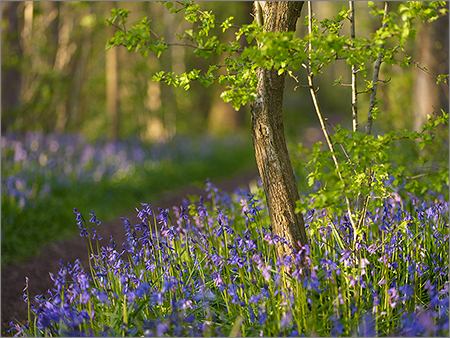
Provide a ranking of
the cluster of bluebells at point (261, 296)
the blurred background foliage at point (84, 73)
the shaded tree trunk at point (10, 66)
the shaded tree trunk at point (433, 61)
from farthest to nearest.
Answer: the shaded tree trunk at point (10, 66)
the blurred background foliage at point (84, 73)
the shaded tree trunk at point (433, 61)
the cluster of bluebells at point (261, 296)

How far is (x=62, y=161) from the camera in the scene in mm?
7012

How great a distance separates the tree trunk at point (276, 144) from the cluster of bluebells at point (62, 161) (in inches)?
150

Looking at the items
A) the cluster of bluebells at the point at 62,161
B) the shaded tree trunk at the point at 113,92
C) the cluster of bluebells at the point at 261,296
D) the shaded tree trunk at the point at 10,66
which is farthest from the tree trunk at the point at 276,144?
the shaded tree trunk at the point at 113,92

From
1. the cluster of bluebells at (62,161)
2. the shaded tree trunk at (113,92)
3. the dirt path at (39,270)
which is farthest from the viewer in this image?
the shaded tree trunk at (113,92)

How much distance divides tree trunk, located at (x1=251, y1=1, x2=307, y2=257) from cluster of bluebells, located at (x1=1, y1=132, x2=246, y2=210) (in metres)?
3.81

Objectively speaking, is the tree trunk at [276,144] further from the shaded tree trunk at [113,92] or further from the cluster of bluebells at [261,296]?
the shaded tree trunk at [113,92]

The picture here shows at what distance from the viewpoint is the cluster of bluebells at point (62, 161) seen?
5.40 metres

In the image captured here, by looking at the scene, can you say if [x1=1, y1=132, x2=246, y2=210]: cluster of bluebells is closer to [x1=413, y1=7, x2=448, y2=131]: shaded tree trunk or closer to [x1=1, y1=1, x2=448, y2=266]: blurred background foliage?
[x1=1, y1=1, x2=448, y2=266]: blurred background foliage

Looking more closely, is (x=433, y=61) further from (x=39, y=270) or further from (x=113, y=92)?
(x=113, y=92)

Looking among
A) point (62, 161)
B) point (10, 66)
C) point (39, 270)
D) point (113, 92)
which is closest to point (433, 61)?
point (39, 270)

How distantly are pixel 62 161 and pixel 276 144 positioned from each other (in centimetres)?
577

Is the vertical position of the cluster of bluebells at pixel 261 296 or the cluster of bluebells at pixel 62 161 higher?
the cluster of bluebells at pixel 62 161

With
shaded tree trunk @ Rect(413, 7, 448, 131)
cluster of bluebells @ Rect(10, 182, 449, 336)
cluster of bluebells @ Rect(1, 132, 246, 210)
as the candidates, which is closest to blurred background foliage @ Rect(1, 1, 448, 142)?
shaded tree trunk @ Rect(413, 7, 448, 131)

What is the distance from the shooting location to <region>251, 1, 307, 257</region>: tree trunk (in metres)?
2.36
